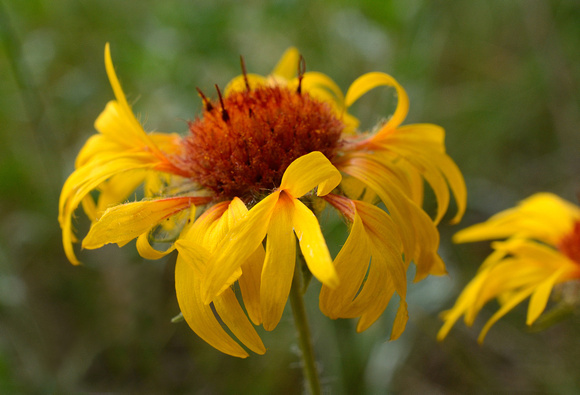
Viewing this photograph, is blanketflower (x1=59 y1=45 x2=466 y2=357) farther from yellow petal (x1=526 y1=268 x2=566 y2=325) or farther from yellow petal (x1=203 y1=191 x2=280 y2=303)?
yellow petal (x1=526 y1=268 x2=566 y2=325)

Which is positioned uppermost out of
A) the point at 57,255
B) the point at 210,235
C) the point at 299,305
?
the point at 210,235

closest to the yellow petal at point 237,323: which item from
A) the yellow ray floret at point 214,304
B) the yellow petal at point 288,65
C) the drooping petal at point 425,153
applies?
the yellow ray floret at point 214,304

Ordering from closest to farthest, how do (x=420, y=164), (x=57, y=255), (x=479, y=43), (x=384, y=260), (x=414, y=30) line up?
(x=384, y=260)
(x=420, y=164)
(x=414, y=30)
(x=57, y=255)
(x=479, y=43)

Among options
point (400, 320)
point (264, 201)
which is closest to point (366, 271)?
point (400, 320)

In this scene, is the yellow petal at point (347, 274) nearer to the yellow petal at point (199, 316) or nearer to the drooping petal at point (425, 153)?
the yellow petal at point (199, 316)

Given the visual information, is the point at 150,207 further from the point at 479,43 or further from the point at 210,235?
the point at 479,43

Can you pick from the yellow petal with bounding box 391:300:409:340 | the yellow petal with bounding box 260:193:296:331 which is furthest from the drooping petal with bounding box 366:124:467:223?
the yellow petal with bounding box 260:193:296:331

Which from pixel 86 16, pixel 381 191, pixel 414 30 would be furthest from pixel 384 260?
pixel 86 16

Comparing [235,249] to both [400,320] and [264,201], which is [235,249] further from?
[400,320]
